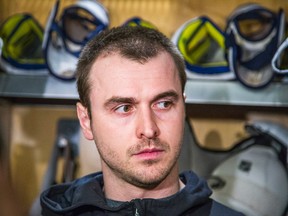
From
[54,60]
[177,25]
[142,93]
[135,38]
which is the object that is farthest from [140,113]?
[177,25]

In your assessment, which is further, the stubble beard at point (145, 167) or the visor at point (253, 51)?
the visor at point (253, 51)

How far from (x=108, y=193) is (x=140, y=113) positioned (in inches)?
7.5

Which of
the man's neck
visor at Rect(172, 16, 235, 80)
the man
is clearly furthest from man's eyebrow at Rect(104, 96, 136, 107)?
visor at Rect(172, 16, 235, 80)

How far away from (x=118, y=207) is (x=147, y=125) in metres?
0.16

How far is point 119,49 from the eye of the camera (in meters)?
0.84

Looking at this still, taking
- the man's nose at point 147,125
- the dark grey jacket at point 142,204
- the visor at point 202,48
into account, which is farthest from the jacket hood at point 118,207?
the visor at point 202,48

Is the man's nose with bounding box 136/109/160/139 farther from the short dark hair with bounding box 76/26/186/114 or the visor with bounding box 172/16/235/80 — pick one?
the visor with bounding box 172/16/235/80

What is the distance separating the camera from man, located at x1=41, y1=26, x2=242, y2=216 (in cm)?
78

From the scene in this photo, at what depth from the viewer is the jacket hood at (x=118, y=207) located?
0.81 m

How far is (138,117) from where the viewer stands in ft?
2.57

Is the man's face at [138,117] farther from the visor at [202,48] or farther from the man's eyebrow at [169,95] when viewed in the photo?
the visor at [202,48]

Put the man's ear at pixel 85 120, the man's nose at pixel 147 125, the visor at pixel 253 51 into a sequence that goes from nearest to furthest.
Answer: the man's nose at pixel 147 125, the man's ear at pixel 85 120, the visor at pixel 253 51

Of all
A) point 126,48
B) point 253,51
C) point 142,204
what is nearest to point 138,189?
point 142,204

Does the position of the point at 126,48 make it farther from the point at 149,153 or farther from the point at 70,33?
the point at 70,33
